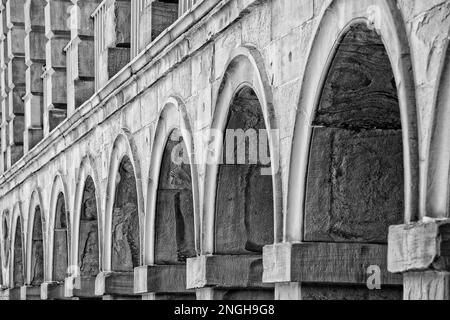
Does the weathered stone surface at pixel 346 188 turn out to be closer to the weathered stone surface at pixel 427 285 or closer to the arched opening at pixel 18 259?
the weathered stone surface at pixel 427 285

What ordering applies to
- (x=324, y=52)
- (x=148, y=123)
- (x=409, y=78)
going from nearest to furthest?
(x=409, y=78) → (x=324, y=52) → (x=148, y=123)

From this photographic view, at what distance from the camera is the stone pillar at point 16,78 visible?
77.6ft

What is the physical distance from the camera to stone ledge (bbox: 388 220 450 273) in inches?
244

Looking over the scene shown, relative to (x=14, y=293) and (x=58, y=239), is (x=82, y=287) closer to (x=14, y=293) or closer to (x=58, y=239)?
(x=58, y=239)

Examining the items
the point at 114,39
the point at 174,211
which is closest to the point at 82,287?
the point at 114,39

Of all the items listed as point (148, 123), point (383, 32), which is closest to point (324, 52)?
point (383, 32)

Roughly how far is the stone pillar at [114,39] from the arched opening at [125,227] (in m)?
1.23

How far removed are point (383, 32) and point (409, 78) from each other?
383 millimetres

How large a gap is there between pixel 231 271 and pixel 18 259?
→ 521 inches

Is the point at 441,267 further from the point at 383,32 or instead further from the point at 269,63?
the point at 269,63

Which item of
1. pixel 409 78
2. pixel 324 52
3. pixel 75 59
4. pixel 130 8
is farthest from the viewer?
pixel 75 59

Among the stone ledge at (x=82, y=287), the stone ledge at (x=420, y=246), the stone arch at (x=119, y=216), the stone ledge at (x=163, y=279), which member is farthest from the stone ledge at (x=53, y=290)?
the stone ledge at (x=420, y=246)

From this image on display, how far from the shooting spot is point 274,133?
28.8ft

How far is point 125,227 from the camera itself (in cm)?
1449
